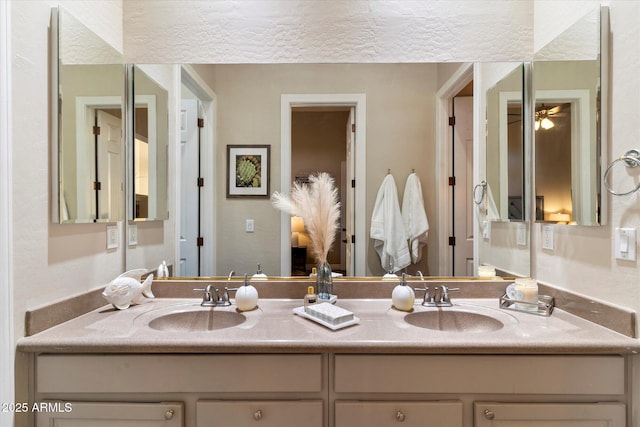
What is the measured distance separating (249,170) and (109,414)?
42.1 inches

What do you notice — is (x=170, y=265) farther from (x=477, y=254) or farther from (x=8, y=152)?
A: (x=477, y=254)

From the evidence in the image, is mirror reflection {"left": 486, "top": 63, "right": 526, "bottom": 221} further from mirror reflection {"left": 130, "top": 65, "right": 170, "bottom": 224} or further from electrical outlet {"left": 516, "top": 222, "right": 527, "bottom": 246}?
mirror reflection {"left": 130, "top": 65, "right": 170, "bottom": 224}

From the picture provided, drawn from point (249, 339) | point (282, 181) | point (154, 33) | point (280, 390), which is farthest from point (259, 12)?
point (280, 390)

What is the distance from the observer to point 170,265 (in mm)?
1645

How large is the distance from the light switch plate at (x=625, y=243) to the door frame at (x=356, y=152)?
0.92 metres

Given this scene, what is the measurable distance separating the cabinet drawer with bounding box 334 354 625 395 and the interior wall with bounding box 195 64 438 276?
0.60 metres

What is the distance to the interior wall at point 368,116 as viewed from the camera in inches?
63.6

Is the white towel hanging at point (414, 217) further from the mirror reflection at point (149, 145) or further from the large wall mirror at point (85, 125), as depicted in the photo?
the large wall mirror at point (85, 125)

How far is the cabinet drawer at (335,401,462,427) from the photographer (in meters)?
1.04

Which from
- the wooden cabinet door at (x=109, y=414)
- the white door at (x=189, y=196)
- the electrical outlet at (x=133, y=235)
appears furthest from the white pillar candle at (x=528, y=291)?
the electrical outlet at (x=133, y=235)

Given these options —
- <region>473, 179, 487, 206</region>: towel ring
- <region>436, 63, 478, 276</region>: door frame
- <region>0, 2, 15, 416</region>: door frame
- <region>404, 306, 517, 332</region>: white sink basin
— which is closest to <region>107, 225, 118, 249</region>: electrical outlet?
<region>0, 2, 15, 416</region>: door frame

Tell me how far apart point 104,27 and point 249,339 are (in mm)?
1494

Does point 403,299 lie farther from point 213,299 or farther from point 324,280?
point 213,299

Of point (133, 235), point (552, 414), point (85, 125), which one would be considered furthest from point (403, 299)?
point (85, 125)
